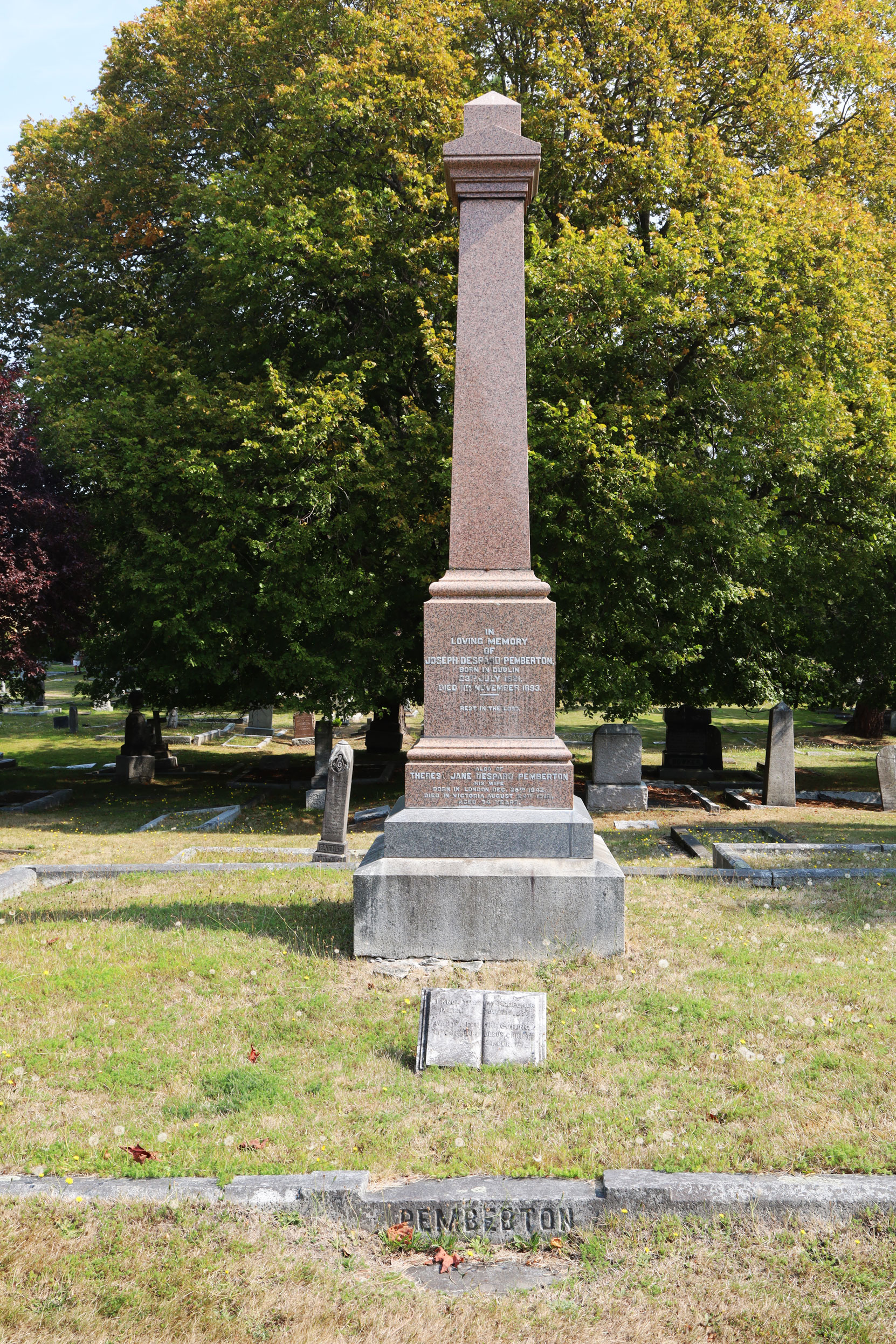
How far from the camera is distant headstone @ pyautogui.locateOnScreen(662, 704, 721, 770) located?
71.0 feet

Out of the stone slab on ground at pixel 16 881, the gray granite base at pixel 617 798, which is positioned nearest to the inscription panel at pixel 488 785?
the stone slab on ground at pixel 16 881

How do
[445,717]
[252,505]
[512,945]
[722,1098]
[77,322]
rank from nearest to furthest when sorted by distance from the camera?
[722,1098], [512,945], [445,717], [252,505], [77,322]

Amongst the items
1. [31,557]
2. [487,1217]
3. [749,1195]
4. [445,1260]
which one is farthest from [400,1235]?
[31,557]

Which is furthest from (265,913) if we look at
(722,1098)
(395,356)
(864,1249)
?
(395,356)

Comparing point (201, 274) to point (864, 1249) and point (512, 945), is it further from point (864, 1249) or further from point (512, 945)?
point (864, 1249)

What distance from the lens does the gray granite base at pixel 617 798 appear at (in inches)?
636

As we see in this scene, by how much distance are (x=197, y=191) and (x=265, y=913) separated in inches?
506

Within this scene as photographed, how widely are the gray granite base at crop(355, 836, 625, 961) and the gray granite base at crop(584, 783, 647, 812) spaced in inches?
376

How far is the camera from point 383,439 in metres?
15.7

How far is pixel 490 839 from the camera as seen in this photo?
693 cm

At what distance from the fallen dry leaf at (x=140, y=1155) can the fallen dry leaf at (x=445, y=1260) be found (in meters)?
1.24

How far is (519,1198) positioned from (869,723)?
27.8 metres

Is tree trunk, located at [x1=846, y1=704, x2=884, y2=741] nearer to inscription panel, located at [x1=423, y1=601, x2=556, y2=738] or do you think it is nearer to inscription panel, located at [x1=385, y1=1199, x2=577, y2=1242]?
inscription panel, located at [x1=423, y1=601, x2=556, y2=738]

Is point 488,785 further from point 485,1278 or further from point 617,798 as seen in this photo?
point 617,798
